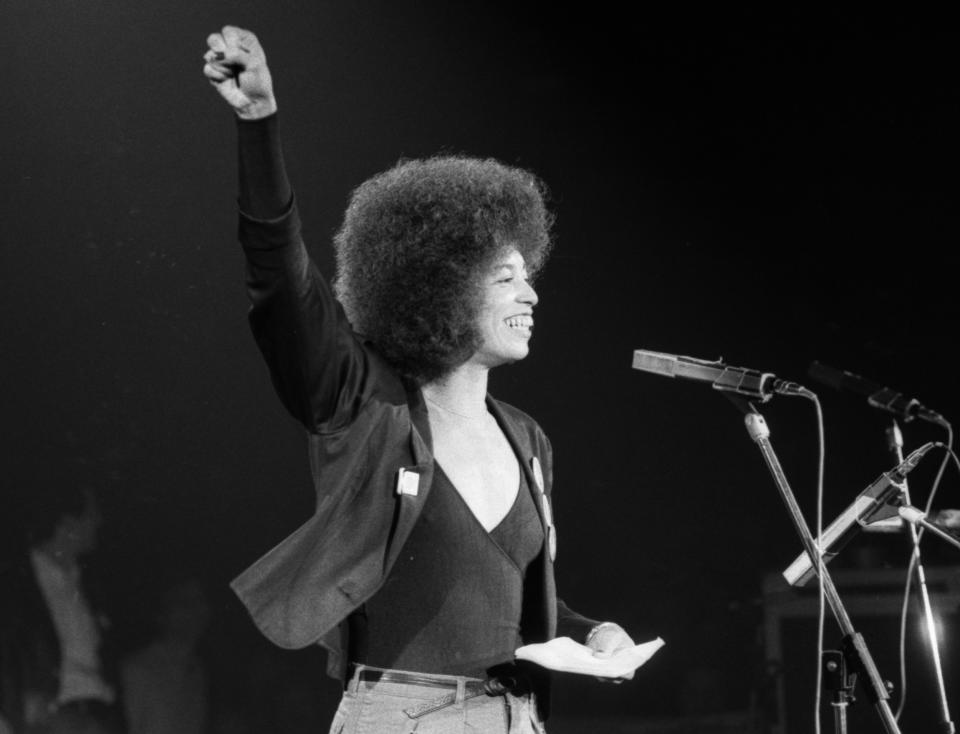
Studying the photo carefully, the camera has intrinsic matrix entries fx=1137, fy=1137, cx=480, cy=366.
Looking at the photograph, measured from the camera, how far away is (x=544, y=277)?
362 centimetres

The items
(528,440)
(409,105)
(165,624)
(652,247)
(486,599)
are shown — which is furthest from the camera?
(652,247)

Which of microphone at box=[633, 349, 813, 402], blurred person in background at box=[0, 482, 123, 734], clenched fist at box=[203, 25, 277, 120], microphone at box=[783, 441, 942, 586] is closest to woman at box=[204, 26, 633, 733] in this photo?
clenched fist at box=[203, 25, 277, 120]

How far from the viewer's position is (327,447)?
1.69m

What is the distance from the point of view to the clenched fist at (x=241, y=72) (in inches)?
54.0

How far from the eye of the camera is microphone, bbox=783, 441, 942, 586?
2.51 meters

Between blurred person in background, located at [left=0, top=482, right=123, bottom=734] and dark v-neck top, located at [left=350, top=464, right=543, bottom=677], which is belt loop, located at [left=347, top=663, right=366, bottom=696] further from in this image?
blurred person in background, located at [left=0, top=482, right=123, bottom=734]

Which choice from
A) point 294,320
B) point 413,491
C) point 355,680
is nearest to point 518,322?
point 413,491

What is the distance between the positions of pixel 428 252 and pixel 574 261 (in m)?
1.73

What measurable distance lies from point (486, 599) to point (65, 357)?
182 cm

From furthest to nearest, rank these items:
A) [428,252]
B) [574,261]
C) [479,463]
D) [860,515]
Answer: [574,261], [860,515], [428,252], [479,463]

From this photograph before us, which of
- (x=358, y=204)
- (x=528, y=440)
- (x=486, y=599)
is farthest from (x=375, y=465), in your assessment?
(x=358, y=204)

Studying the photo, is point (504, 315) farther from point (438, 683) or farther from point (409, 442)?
point (438, 683)

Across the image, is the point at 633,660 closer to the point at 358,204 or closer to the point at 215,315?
the point at 358,204

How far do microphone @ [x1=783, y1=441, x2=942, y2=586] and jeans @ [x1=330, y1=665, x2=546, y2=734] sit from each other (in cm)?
102
